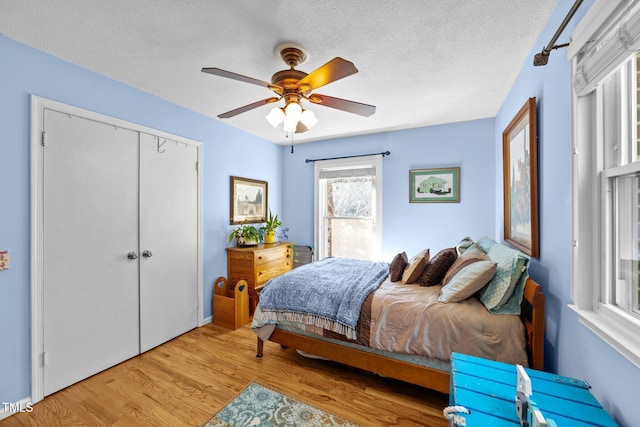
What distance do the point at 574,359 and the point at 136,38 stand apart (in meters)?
3.23

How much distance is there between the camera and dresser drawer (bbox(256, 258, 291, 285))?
11.3 feet

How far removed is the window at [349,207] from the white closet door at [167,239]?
204 centimetres

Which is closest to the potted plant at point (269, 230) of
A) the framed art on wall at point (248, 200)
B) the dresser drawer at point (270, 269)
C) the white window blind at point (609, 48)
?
the framed art on wall at point (248, 200)

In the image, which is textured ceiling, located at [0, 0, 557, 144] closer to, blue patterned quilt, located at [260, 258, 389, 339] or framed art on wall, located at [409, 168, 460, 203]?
framed art on wall, located at [409, 168, 460, 203]

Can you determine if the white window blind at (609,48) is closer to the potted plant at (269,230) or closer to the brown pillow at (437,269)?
the brown pillow at (437,269)

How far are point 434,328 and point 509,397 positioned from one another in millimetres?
716

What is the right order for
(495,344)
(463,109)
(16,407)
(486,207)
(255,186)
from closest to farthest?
(495,344) < (16,407) < (463,109) < (486,207) < (255,186)

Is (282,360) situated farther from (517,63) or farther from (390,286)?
(517,63)

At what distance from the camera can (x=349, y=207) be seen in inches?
171

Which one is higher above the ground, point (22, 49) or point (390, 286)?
point (22, 49)

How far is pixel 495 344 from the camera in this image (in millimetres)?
1641

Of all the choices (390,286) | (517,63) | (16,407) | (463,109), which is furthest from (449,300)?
(16,407)

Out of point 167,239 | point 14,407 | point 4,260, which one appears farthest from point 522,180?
point 14,407

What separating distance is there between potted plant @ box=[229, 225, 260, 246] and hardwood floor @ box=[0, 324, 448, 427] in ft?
4.56
